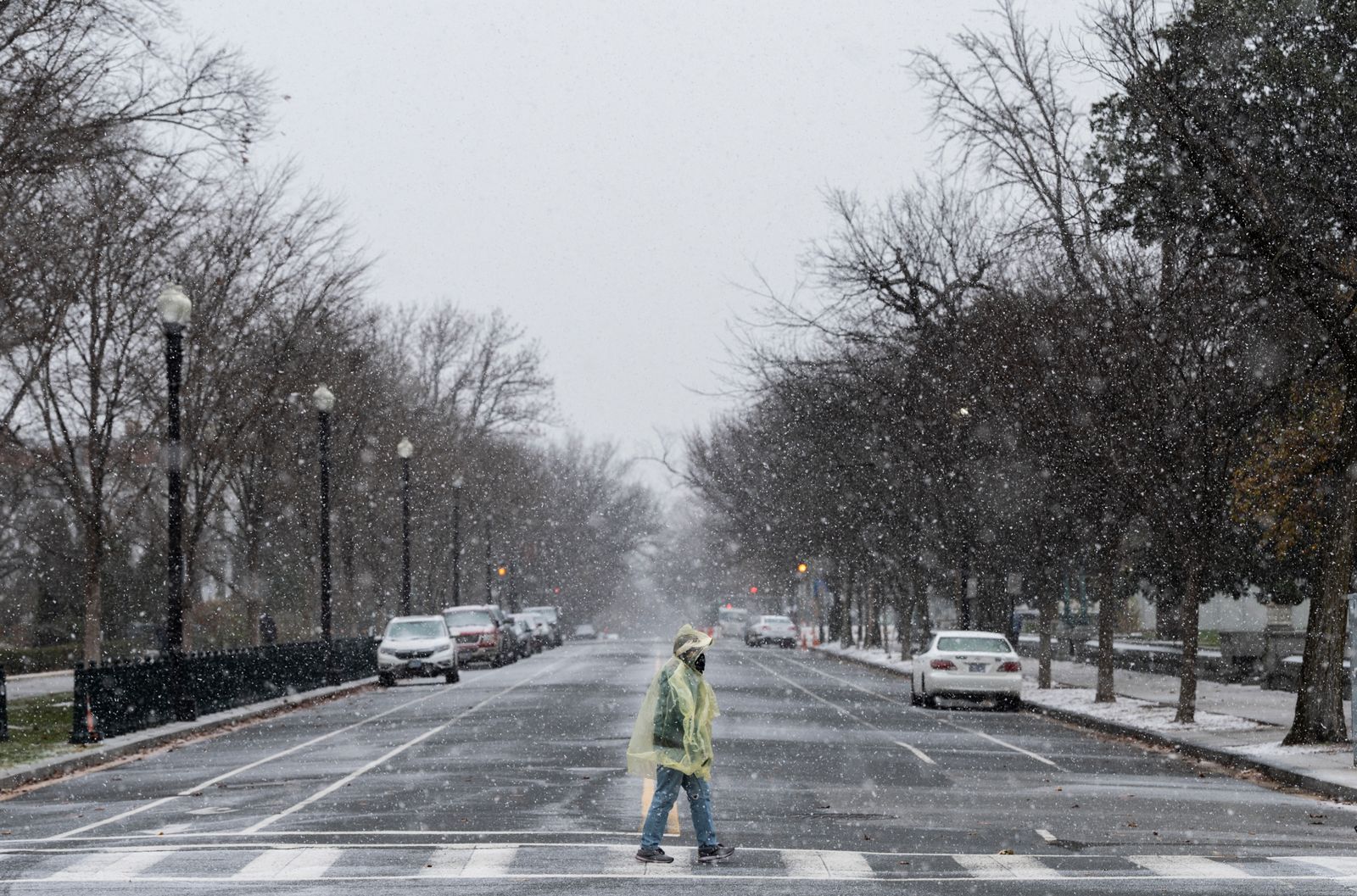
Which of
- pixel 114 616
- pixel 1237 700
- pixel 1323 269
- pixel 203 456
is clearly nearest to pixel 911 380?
pixel 1237 700

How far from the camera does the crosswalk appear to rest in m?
11.0

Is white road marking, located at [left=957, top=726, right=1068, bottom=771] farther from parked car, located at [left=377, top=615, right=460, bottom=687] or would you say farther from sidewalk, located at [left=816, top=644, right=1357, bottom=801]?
parked car, located at [left=377, top=615, right=460, bottom=687]

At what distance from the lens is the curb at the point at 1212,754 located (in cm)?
1675

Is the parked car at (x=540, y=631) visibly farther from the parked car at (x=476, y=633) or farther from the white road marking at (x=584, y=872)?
the white road marking at (x=584, y=872)

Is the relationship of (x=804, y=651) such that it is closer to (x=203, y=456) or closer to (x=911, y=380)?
(x=911, y=380)

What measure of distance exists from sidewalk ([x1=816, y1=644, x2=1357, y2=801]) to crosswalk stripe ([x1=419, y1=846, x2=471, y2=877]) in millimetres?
8454

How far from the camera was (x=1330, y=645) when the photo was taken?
20891 mm

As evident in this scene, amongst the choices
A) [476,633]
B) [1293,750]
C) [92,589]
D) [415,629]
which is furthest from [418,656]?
[1293,750]

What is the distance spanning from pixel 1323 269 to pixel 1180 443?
6670mm

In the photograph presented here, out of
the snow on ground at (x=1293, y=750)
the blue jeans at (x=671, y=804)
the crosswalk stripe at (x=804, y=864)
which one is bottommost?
the snow on ground at (x=1293, y=750)

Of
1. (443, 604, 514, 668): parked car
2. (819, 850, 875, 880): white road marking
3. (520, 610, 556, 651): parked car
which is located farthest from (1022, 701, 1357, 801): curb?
(520, 610, 556, 651): parked car

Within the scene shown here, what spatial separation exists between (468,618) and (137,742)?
95.3ft

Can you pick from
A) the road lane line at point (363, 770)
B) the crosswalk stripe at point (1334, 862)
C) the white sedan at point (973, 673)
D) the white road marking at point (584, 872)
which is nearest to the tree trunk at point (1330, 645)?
the crosswalk stripe at point (1334, 862)

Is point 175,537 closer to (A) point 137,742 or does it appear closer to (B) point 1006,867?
(A) point 137,742
